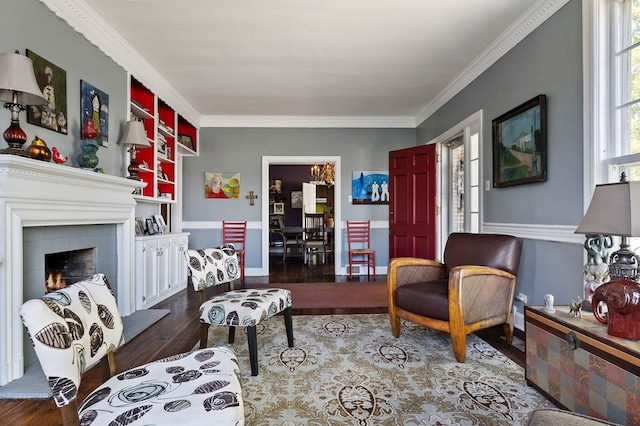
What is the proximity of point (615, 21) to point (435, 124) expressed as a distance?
2818 mm

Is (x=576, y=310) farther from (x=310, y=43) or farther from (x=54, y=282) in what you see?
(x=54, y=282)

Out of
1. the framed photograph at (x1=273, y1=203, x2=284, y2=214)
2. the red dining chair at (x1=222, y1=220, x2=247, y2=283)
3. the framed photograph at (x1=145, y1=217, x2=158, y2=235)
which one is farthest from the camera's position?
the framed photograph at (x1=273, y1=203, x2=284, y2=214)

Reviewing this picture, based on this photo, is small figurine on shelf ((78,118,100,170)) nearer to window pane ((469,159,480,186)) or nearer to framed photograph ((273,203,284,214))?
window pane ((469,159,480,186))

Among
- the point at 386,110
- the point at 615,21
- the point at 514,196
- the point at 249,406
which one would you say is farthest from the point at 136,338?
the point at 386,110

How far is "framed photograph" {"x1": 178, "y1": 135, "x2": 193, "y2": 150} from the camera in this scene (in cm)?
501

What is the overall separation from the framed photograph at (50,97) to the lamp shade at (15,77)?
271mm

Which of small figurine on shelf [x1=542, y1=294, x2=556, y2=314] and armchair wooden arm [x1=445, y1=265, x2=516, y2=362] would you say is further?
armchair wooden arm [x1=445, y1=265, x2=516, y2=362]

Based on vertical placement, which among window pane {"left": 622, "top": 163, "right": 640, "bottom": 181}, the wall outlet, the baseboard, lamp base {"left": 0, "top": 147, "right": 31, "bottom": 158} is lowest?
the baseboard

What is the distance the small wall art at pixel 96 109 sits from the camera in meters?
2.70

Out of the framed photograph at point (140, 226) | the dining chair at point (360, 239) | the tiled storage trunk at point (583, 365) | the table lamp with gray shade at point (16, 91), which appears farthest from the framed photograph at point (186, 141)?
the tiled storage trunk at point (583, 365)

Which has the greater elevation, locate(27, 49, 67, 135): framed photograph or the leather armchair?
locate(27, 49, 67, 135): framed photograph

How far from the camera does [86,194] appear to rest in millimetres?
2531

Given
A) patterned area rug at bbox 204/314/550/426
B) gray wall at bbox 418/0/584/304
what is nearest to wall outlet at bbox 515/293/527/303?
gray wall at bbox 418/0/584/304

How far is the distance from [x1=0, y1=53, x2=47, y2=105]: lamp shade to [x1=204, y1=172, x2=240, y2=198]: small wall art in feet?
11.7
